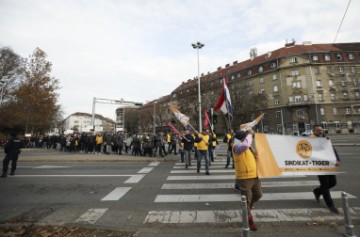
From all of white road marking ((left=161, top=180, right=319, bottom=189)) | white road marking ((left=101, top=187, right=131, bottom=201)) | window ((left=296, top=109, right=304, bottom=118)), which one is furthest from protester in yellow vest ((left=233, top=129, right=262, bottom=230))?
window ((left=296, top=109, right=304, bottom=118))

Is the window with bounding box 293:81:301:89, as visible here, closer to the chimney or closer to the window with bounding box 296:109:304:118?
the window with bounding box 296:109:304:118

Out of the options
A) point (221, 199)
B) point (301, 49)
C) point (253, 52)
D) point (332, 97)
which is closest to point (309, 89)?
point (332, 97)

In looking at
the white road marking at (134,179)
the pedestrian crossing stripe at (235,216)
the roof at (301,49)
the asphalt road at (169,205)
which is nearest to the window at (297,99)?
the roof at (301,49)

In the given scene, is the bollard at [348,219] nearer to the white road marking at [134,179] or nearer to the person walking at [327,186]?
the person walking at [327,186]

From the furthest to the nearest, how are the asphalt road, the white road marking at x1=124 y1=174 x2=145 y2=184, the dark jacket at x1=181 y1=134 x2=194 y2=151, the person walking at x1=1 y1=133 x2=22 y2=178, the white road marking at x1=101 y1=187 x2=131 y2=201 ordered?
the dark jacket at x1=181 y1=134 x2=194 y2=151 → the person walking at x1=1 y1=133 x2=22 y2=178 → the white road marking at x1=124 y1=174 x2=145 y2=184 → the white road marking at x1=101 y1=187 x2=131 y2=201 → the asphalt road

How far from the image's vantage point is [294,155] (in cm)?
500

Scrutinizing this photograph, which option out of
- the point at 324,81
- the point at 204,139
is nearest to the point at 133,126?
the point at 324,81

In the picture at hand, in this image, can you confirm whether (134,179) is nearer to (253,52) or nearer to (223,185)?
(223,185)

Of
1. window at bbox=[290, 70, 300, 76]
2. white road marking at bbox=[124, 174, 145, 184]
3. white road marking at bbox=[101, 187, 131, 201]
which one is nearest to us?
white road marking at bbox=[101, 187, 131, 201]

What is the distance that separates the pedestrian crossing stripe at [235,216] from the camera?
449 cm

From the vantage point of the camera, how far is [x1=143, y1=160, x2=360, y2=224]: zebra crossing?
4.61 metres

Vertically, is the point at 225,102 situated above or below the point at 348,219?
above

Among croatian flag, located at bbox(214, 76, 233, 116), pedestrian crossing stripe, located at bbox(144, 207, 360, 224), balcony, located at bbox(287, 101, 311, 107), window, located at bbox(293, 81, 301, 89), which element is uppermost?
window, located at bbox(293, 81, 301, 89)

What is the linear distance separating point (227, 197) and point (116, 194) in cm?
308
